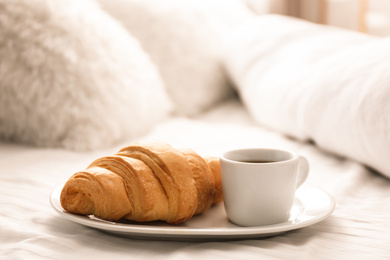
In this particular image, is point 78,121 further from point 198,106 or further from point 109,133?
point 198,106

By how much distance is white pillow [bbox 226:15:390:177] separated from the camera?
3.03 ft

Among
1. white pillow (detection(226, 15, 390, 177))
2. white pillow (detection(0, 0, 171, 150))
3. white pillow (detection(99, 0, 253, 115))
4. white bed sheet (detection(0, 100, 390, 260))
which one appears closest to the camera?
white bed sheet (detection(0, 100, 390, 260))

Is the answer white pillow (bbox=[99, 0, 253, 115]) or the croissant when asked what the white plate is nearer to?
the croissant

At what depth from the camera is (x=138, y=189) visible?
661 millimetres

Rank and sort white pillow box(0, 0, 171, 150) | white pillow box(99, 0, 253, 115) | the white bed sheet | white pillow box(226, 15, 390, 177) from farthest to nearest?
white pillow box(99, 0, 253, 115) → white pillow box(0, 0, 171, 150) → white pillow box(226, 15, 390, 177) → the white bed sheet

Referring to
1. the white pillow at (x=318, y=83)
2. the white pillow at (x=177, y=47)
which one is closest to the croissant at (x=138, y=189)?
the white pillow at (x=318, y=83)

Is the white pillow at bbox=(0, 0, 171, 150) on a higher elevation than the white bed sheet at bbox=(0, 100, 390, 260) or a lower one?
higher

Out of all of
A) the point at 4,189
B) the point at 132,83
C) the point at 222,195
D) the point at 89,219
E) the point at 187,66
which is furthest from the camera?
the point at 187,66

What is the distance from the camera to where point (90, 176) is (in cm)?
66

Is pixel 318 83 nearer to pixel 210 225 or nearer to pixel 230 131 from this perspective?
pixel 230 131

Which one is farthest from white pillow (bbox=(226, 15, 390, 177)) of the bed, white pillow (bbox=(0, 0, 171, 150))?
white pillow (bbox=(0, 0, 171, 150))

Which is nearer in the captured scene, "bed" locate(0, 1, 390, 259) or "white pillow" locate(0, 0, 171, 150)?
"bed" locate(0, 1, 390, 259)

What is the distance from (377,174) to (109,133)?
62cm

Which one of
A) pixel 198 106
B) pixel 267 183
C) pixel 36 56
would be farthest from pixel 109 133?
pixel 267 183
